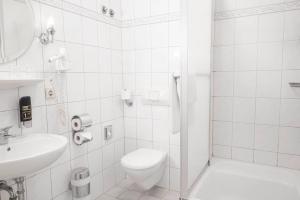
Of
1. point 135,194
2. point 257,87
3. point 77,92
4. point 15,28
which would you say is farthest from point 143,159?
point 15,28

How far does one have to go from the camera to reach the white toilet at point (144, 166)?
1.72m

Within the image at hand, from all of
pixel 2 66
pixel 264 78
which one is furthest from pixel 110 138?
pixel 264 78

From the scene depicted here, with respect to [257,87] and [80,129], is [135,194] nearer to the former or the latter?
[80,129]

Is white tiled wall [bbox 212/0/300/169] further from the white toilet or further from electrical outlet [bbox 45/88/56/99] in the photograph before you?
electrical outlet [bbox 45/88/56/99]

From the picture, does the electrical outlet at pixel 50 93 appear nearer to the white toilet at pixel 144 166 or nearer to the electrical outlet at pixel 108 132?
the electrical outlet at pixel 108 132

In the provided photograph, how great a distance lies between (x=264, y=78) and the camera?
6.19 ft

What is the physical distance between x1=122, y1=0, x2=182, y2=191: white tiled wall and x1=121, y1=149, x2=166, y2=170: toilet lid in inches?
7.5

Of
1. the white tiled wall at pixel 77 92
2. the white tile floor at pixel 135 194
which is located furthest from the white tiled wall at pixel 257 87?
the white tiled wall at pixel 77 92

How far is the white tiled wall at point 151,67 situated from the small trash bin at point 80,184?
773 millimetres

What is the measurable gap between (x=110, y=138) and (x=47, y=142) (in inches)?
35.6

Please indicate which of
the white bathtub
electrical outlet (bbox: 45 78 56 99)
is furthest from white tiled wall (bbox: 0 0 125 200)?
the white bathtub

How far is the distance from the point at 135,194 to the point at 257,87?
1.56 metres

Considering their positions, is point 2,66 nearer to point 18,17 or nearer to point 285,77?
point 18,17

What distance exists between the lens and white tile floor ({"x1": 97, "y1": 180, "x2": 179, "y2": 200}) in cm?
200
